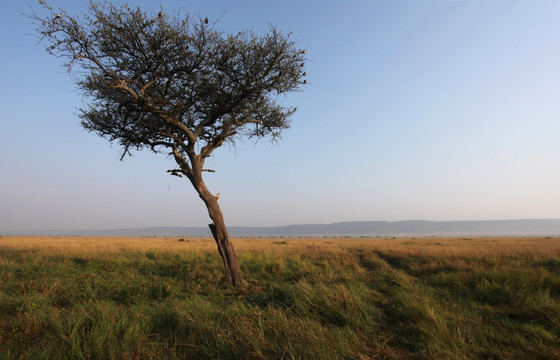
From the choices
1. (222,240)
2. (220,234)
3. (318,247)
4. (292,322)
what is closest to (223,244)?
(222,240)

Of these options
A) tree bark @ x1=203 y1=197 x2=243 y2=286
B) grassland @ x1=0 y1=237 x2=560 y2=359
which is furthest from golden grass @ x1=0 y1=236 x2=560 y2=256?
tree bark @ x1=203 y1=197 x2=243 y2=286

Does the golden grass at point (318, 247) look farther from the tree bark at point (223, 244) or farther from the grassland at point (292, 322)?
the tree bark at point (223, 244)

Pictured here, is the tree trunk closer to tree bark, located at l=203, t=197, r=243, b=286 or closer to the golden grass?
tree bark, located at l=203, t=197, r=243, b=286

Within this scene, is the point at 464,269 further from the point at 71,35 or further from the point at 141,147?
the point at 71,35

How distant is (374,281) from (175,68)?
982 centimetres

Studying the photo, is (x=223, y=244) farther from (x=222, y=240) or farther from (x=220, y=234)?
(x=220, y=234)

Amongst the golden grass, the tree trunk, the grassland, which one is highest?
the tree trunk

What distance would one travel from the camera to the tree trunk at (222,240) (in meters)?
10.5

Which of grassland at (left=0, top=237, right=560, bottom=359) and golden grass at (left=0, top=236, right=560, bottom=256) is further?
golden grass at (left=0, top=236, right=560, bottom=256)

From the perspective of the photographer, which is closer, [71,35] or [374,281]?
[71,35]

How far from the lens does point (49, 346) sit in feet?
13.3

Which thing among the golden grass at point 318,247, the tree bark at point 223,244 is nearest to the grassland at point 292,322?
the tree bark at point 223,244

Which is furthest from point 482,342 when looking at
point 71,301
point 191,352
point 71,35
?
point 71,35

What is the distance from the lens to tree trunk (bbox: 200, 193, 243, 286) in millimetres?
10492
